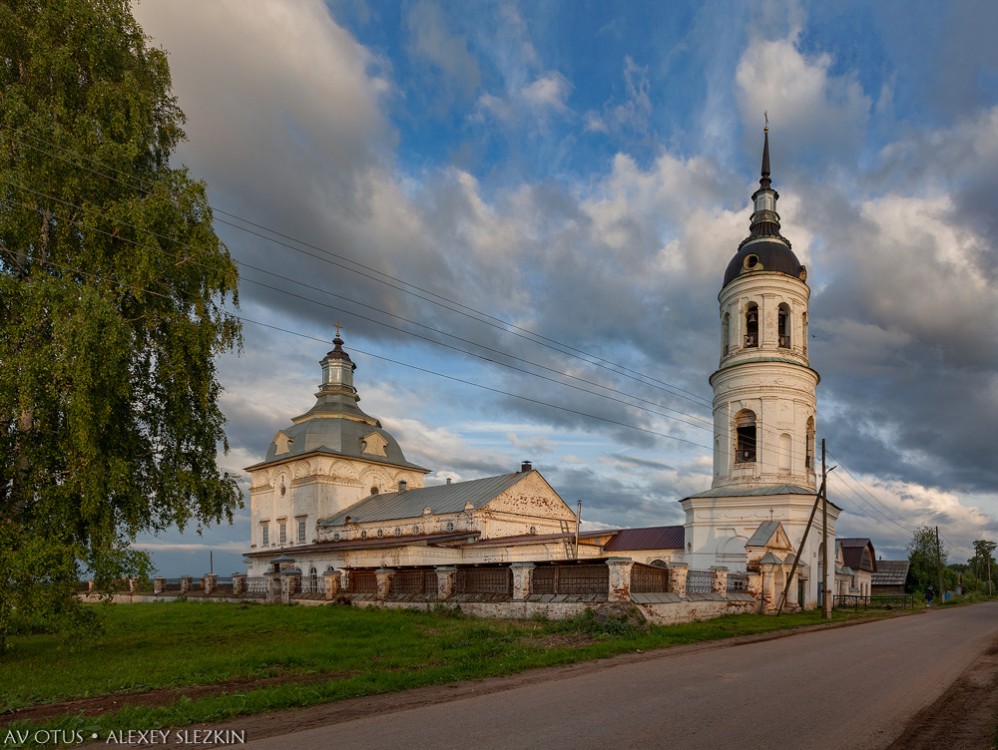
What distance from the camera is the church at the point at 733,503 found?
104 feet

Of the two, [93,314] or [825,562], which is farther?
[825,562]

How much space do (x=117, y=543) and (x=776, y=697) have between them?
12.6 meters

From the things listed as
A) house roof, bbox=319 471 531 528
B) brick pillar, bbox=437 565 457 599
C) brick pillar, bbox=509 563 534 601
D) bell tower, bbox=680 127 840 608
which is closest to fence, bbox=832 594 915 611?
bell tower, bbox=680 127 840 608

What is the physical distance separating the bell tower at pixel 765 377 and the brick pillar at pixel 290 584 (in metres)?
20.7

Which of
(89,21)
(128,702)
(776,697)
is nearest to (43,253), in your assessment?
(89,21)

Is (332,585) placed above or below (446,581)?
below

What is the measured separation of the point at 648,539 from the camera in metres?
42.1

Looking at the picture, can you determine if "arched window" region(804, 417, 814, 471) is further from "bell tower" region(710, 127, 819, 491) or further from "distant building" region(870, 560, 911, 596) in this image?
"distant building" region(870, 560, 911, 596)

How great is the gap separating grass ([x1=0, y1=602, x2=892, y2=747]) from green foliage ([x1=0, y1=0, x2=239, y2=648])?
2207 mm

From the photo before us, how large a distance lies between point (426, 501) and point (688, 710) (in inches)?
1364

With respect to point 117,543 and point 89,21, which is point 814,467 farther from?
point 89,21

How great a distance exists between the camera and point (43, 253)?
1470 centimetres

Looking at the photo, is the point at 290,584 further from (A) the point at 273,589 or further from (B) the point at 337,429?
(B) the point at 337,429

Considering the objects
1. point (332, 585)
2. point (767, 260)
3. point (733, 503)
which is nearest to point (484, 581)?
point (332, 585)
